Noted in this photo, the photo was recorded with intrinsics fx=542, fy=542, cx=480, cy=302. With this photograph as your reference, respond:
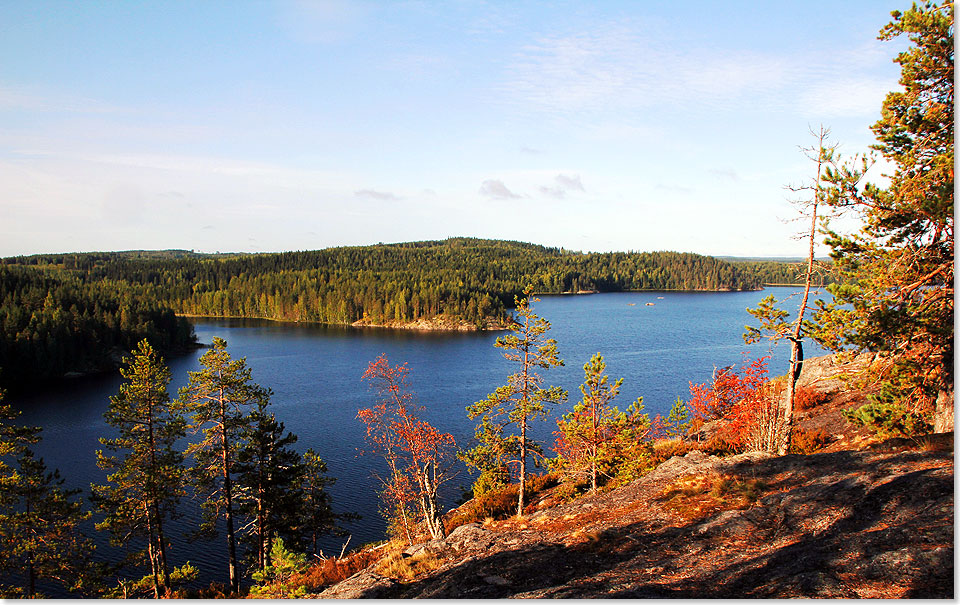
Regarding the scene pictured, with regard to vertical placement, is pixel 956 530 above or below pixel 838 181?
below

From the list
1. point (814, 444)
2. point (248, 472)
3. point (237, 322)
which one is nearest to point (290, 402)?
point (248, 472)

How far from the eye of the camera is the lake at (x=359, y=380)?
3400 centimetres

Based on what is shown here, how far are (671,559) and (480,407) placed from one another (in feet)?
41.6

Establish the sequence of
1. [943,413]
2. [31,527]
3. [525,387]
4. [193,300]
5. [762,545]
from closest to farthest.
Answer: [762,545]
[943,413]
[31,527]
[525,387]
[193,300]

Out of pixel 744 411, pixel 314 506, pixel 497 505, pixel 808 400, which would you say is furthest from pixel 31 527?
pixel 808 400

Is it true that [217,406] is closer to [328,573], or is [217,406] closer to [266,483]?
[266,483]

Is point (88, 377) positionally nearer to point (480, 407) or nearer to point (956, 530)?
point (480, 407)

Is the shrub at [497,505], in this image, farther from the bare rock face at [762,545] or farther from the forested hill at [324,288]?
the forested hill at [324,288]

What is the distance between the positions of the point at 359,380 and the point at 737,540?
191 feet

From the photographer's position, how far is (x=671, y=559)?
299 inches

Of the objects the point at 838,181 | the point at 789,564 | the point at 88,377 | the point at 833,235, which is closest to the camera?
the point at 789,564

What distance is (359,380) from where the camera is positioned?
63219 mm

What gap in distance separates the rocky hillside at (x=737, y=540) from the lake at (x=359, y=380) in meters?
6.44

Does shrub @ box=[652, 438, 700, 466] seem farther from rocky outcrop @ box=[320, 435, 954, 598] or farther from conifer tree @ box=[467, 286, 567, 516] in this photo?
rocky outcrop @ box=[320, 435, 954, 598]
